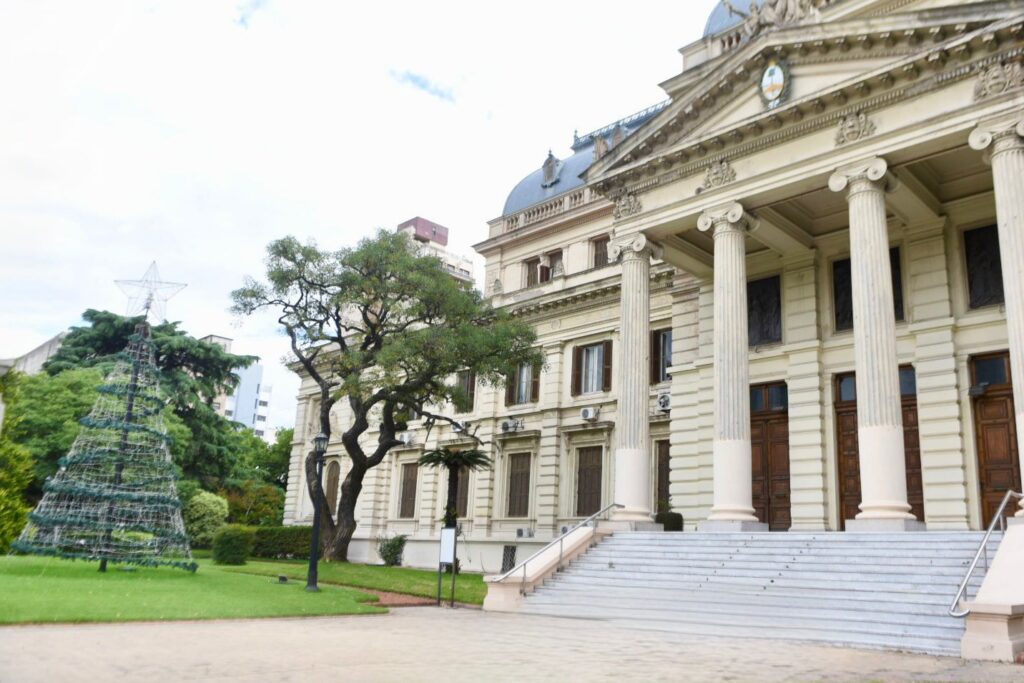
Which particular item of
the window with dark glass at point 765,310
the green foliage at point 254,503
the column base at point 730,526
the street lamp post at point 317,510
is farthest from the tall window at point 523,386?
the green foliage at point 254,503

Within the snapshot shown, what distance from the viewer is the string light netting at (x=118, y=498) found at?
18.4 meters

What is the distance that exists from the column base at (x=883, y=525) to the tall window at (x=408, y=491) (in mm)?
23911

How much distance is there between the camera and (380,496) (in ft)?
126

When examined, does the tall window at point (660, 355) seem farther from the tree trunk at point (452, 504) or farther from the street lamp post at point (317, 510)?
the street lamp post at point (317, 510)

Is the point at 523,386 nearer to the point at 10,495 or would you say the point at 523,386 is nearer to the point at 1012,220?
the point at 10,495

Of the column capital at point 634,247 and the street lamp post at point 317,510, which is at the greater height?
the column capital at point 634,247

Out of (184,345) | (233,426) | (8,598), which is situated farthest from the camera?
(233,426)

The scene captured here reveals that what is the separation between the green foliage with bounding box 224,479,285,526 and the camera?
51.3m

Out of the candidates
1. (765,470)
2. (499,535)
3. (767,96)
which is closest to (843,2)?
(767,96)

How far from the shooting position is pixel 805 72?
744 inches

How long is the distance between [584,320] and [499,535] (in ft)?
29.3

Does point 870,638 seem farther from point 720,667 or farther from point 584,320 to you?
point 584,320

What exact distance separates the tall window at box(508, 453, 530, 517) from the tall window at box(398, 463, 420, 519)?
5988 millimetres

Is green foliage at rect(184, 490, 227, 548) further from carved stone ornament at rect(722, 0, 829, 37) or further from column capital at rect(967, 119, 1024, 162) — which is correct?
column capital at rect(967, 119, 1024, 162)
